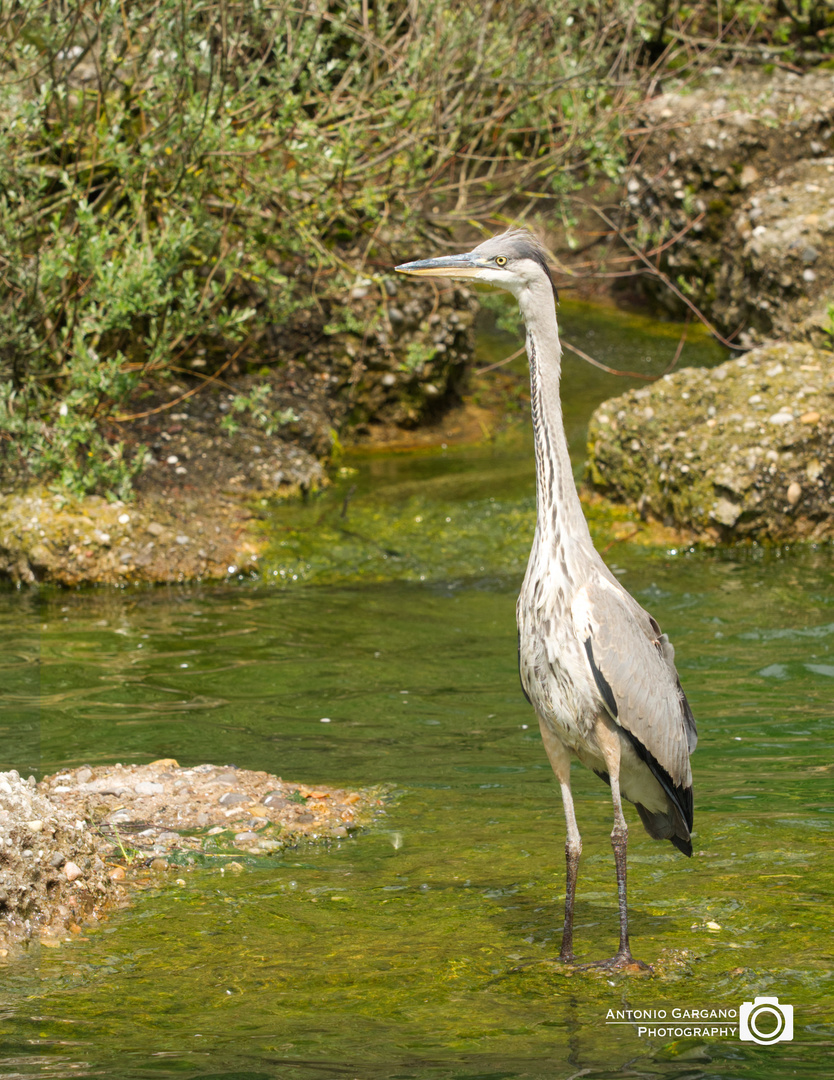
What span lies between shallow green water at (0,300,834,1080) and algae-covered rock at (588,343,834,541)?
0.47 meters

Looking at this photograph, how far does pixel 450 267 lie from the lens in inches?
193

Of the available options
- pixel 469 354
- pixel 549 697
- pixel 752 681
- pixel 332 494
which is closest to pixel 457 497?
pixel 332 494

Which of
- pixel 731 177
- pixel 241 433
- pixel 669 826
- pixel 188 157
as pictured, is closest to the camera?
pixel 669 826

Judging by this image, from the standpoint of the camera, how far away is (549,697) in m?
4.68

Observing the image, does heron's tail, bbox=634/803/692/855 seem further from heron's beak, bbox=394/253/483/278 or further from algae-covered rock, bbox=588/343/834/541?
algae-covered rock, bbox=588/343/834/541

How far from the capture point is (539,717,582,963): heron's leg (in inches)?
181

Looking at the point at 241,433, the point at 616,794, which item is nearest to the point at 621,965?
the point at 616,794

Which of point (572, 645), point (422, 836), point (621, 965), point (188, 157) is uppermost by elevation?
point (188, 157)

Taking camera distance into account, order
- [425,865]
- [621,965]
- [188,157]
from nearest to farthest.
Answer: [621,965] → [425,865] → [188,157]

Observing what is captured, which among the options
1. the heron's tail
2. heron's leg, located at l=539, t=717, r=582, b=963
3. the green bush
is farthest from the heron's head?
the green bush

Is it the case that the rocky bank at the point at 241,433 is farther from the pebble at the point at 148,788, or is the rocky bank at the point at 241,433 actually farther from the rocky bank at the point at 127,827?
the pebble at the point at 148,788

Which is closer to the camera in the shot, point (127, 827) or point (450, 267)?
point (450, 267)

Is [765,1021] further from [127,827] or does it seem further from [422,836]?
[127,827]

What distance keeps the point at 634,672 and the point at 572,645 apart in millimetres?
290
